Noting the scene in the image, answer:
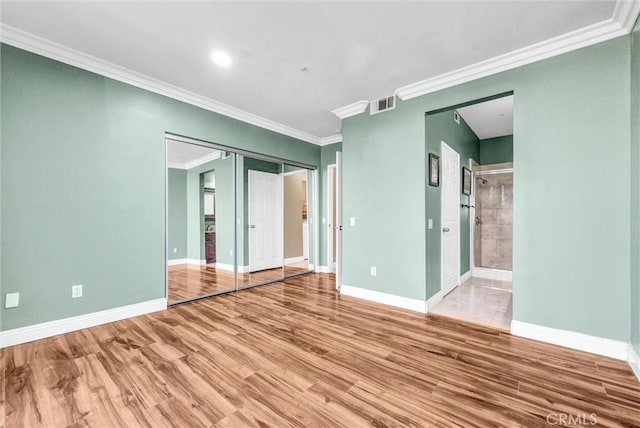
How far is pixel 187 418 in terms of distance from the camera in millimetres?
1515

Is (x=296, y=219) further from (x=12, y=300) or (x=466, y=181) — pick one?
(x=12, y=300)

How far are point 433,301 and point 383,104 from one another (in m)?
2.68

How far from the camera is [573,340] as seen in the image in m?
2.33

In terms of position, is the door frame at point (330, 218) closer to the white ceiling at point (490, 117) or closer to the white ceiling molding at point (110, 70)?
the white ceiling molding at point (110, 70)

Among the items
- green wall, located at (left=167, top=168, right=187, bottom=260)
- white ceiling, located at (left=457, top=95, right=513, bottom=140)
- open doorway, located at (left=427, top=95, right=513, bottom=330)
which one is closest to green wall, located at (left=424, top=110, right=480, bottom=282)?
open doorway, located at (left=427, top=95, right=513, bottom=330)

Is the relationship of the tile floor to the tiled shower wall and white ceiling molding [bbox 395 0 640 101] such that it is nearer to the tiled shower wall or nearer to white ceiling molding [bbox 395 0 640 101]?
the tiled shower wall

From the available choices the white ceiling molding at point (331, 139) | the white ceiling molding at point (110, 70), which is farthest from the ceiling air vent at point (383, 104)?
the white ceiling molding at point (110, 70)

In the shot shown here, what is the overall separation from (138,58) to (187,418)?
10.4 feet

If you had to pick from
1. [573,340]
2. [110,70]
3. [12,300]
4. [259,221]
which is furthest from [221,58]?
[573,340]

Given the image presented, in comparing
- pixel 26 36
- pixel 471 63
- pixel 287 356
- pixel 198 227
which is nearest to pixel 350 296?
pixel 287 356

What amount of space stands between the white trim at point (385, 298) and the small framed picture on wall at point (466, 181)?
2.37 metres

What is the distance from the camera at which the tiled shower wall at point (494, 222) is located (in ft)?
16.5

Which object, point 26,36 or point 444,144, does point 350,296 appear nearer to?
point 444,144

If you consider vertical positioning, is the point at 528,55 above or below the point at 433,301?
above
